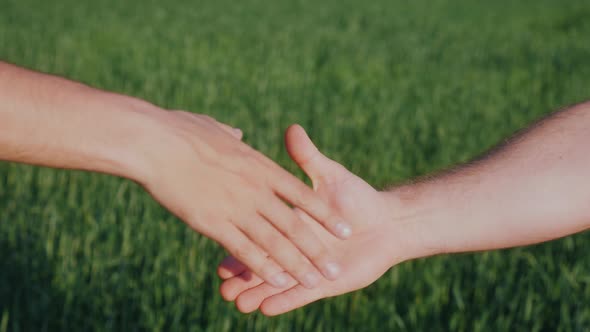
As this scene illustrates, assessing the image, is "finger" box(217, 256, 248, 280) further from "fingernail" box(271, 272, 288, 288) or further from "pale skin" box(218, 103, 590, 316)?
"fingernail" box(271, 272, 288, 288)

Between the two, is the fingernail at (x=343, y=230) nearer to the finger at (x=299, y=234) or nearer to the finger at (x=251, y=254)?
the finger at (x=299, y=234)

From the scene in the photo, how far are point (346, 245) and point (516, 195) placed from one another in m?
0.53

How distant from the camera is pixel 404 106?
606 centimetres

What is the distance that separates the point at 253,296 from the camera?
1.88 meters

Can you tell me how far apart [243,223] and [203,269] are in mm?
1157

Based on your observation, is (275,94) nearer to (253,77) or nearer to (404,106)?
(253,77)

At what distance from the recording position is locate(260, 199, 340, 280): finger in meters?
1.67

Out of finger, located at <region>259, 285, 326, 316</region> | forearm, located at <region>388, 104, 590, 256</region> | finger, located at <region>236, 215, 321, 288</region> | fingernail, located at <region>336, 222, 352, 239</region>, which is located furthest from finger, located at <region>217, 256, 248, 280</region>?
forearm, located at <region>388, 104, 590, 256</region>

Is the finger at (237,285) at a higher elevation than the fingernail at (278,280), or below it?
below

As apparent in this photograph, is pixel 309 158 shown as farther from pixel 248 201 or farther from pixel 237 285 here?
pixel 237 285

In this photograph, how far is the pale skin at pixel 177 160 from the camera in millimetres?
1581

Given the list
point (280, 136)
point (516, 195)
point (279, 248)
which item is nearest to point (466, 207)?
point (516, 195)

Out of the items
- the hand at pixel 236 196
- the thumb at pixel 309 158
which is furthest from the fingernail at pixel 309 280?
the thumb at pixel 309 158

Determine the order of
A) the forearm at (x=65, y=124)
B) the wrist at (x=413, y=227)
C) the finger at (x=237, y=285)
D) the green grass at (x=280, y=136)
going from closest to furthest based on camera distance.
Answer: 1. the forearm at (x=65, y=124)
2. the finger at (x=237, y=285)
3. the wrist at (x=413, y=227)
4. the green grass at (x=280, y=136)
